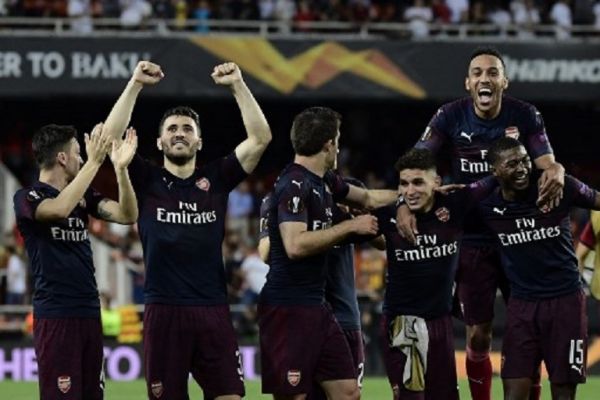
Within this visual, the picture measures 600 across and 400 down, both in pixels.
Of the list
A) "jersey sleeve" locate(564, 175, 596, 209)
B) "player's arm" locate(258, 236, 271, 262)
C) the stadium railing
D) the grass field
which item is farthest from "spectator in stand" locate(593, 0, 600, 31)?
"player's arm" locate(258, 236, 271, 262)

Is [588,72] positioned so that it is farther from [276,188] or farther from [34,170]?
[276,188]

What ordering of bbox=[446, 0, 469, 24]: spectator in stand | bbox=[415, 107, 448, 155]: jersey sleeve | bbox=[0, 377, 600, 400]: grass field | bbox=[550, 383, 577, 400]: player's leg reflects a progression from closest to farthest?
bbox=[550, 383, 577, 400]: player's leg < bbox=[415, 107, 448, 155]: jersey sleeve < bbox=[0, 377, 600, 400]: grass field < bbox=[446, 0, 469, 24]: spectator in stand

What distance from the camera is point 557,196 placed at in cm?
1041

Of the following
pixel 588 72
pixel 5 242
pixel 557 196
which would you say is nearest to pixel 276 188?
pixel 557 196

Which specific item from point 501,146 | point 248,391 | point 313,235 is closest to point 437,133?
point 501,146

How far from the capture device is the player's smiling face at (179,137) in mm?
10062

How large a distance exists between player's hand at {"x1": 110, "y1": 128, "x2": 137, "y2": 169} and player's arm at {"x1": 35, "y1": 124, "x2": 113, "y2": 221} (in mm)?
57

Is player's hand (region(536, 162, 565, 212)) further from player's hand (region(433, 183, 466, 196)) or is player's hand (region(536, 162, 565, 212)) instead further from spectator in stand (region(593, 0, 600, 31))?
spectator in stand (region(593, 0, 600, 31))

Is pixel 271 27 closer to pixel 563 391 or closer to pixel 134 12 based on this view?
pixel 134 12

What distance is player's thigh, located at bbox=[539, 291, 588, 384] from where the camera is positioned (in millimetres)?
10516

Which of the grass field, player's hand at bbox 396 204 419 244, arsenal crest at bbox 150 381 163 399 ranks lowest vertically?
the grass field

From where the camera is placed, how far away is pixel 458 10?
25.3 m

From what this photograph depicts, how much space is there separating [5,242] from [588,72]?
885 cm

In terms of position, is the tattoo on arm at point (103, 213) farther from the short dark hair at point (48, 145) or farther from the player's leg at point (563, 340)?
the player's leg at point (563, 340)
